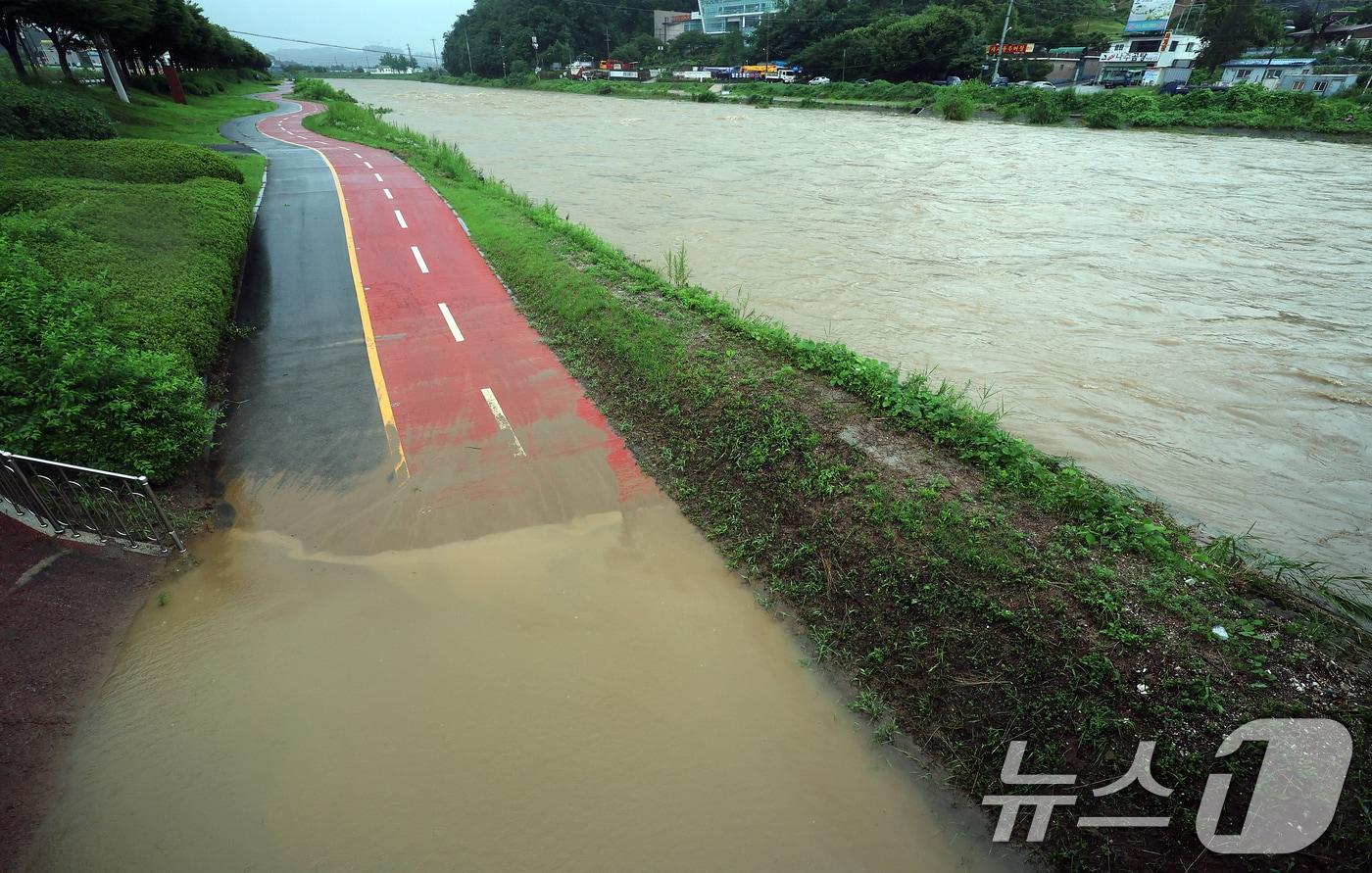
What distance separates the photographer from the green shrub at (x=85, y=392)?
6172 millimetres

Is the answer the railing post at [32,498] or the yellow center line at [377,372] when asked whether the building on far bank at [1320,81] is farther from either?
the railing post at [32,498]

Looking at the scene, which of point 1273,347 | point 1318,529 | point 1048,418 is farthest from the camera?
point 1273,347

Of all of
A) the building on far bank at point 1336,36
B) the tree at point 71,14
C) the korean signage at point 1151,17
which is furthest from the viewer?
the korean signage at point 1151,17

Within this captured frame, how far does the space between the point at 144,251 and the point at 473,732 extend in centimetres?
1034

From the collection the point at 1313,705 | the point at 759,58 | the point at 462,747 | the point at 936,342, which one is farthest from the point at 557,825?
the point at 759,58

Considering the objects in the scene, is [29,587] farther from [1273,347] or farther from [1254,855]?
[1273,347]

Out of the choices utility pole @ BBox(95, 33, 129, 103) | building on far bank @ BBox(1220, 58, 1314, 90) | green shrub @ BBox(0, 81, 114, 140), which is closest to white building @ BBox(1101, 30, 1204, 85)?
building on far bank @ BBox(1220, 58, 1314, 90)

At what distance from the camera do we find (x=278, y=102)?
2041 inches

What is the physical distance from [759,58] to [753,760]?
9000cm

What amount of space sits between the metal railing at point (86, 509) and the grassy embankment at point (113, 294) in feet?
0.97

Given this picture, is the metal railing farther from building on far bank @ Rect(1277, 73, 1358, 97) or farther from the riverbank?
building on far bank @ Rect(1277, 73, 1358, 97)

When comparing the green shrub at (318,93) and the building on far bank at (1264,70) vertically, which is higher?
the building on far bank at (1264,70)

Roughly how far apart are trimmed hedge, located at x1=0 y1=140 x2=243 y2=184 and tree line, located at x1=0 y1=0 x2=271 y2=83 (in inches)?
605

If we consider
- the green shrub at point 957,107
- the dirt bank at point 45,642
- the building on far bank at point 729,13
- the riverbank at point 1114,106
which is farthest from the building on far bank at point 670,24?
the dirt bank at point 45,642
